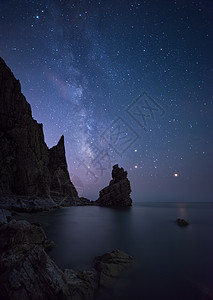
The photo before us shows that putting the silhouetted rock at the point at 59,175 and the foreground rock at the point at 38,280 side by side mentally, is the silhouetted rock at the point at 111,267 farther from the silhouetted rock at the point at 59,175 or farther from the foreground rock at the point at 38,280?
the silhouetted rock at the point at 59,175

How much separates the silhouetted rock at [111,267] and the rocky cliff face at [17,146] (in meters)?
37.3

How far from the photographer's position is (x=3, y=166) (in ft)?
122

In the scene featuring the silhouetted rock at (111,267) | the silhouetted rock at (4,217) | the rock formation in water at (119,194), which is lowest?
the silhouetted rock at (111,267)

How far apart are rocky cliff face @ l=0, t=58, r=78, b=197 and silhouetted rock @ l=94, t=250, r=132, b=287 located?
→ 1468 inches

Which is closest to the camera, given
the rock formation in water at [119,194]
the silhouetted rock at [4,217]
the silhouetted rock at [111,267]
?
the silhouetted rock at [111,267]

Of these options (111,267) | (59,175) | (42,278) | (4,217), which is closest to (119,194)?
(59,175)

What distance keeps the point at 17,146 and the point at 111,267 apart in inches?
1737

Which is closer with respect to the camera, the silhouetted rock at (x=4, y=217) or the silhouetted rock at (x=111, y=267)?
the silhouetted rock at (x=111, y=267)

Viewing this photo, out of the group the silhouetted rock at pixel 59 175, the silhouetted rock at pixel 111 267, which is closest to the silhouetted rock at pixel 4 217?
the silhouetted rock at pixel 111 267

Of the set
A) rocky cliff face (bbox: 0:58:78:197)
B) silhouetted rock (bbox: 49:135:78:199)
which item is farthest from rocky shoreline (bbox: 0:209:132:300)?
silhouetted rock (bbox: 49:135:78:199)

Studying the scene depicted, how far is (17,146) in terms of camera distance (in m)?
41.5

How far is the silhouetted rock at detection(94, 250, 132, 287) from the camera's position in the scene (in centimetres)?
573

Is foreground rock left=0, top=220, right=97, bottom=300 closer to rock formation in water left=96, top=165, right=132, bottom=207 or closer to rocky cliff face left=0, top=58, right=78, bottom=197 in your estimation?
rocky cliff face left=0, top=58, right=78, bottom=197

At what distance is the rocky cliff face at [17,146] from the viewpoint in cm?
3878
